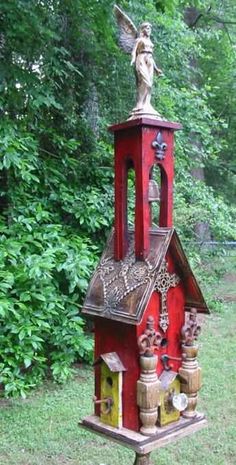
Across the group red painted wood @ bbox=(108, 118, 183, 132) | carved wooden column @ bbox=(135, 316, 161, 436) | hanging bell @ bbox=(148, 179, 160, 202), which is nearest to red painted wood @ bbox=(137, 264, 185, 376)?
carved wooden column @ bbox=(135, 316, 161, 436)

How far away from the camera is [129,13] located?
4.69 metres

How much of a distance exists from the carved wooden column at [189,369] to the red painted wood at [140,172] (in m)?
0.36

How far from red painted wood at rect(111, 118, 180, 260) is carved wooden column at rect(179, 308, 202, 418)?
0.36 meters

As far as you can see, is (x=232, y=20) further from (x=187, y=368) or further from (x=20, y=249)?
(x=187, y=368)

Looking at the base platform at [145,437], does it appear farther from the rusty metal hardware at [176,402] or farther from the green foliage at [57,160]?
the green foliage at [57,160]

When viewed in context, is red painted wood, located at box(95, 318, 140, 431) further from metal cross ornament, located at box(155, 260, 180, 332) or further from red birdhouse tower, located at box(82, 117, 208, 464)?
metal cross ornament, located at box(155, 260, 180, 332)

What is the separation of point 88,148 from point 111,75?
0.88m

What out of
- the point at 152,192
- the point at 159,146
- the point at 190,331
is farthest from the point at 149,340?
the point at 159,146

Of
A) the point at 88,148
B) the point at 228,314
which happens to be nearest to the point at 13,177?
the point at 88,148

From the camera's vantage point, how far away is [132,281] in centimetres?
175

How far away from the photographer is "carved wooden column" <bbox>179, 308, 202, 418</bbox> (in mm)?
1872

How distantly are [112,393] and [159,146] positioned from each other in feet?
3.07

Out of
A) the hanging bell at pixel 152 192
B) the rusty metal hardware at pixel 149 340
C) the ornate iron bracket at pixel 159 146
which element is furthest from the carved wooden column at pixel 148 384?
the ornate iron bracket at pixel 159 146

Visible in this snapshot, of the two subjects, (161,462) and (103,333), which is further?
(161,462)
